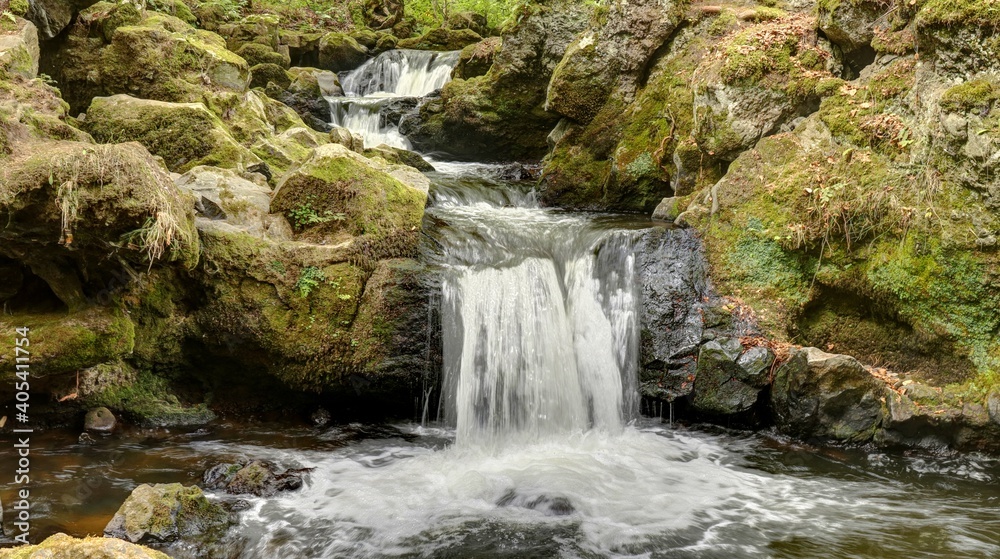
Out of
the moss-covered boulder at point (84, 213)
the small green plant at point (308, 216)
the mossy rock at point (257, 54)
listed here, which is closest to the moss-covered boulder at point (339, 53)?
the mossy rock at point (257, 54)

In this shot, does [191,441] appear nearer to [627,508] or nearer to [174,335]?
[174,335]

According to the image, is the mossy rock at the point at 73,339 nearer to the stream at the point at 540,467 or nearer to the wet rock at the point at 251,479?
the stream at the point at 540,467

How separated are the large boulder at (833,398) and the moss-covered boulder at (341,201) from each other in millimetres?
4660

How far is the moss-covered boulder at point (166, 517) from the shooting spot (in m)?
4.56

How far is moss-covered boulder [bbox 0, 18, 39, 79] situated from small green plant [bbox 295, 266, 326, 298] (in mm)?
3688

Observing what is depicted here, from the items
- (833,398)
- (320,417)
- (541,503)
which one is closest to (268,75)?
(320,417)

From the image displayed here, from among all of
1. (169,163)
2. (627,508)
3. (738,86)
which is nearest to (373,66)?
(169,163)

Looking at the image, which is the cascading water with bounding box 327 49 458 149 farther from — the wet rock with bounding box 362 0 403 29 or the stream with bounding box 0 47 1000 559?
the stream with bounding box 0 47 1000 559

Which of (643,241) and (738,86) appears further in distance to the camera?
(738,86)

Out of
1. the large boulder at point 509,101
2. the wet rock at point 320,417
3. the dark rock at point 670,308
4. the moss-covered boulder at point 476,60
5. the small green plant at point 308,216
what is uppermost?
the moss-covered boulder at point 476,60

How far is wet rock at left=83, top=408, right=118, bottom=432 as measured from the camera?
645 cm

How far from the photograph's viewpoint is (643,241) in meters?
8.07

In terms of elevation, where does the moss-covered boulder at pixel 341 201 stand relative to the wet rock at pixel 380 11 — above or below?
below

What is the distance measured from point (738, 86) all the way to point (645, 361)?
163 inches
